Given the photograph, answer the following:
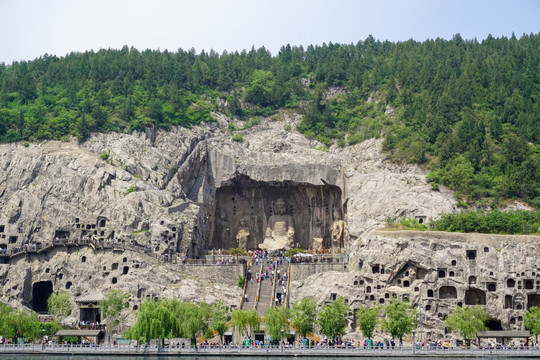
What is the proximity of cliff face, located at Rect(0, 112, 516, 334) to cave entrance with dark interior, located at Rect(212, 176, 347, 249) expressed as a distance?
15 centimetres

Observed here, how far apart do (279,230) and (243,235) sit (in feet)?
16.4

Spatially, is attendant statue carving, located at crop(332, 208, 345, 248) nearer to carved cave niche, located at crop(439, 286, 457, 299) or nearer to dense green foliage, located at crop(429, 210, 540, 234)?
dense green foliage, located at crop(429, 210, 540, 234)

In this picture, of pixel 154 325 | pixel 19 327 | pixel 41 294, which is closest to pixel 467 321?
pixel 154 325

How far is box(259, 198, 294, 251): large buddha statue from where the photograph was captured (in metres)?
109

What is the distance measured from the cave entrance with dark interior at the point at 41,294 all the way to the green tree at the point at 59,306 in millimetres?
8189

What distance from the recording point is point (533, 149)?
4033 inches

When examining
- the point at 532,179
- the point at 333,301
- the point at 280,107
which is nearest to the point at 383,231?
the point at 333,301

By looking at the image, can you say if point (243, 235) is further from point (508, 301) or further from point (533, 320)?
point (533, 320)

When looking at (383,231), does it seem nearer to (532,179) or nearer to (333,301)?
(333,301)

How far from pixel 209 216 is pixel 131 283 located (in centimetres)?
2237

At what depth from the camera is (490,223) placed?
8644 cm

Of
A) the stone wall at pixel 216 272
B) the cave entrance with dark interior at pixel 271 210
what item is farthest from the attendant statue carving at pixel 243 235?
the stone wall at pixel 216 272

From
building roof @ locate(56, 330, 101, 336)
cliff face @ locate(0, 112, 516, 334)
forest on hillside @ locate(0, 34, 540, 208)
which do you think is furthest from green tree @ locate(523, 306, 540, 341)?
building roof @ locate(56, 330, 101, 336)

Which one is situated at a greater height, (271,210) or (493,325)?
(271,210)
